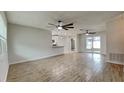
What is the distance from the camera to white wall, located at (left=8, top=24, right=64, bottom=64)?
21.8 ft

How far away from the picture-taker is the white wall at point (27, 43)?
6.64m

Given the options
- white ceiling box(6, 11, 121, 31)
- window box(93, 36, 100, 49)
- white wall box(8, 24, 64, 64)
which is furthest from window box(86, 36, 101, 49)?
white ceiling box(6, 11, 121, 31)

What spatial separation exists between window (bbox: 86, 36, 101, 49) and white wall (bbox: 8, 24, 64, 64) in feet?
18.4

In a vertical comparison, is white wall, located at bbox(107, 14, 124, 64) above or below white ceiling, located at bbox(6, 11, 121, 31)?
below

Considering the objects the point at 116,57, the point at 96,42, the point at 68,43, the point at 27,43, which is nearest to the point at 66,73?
the point at 116,57

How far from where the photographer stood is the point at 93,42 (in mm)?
13328

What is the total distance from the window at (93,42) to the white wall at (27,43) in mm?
5608

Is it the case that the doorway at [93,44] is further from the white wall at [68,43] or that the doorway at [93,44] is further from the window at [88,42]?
the white wall at [68,43]

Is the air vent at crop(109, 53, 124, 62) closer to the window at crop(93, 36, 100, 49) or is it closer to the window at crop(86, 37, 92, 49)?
the window at crop(93, 36, 100, 49)

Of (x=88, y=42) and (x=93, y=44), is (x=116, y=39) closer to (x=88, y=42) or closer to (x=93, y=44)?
(x=93, y=44)

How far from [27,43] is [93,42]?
816cm

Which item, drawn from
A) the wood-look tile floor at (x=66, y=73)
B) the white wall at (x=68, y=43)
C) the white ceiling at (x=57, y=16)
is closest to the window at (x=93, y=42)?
the white wall at (x=68, y=43)
